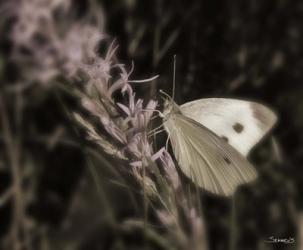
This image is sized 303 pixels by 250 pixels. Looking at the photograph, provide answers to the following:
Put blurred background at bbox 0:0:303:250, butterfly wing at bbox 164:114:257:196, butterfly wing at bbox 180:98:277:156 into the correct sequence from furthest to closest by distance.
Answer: blurred background at bbox 0:0:303:250
butterfly wing at bbox 180:98:277:156
butterfly wing at bbox 164:114:257:196

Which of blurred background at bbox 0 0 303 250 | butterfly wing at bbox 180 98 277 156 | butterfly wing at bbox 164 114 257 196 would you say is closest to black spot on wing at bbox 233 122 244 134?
butterfly wing at bbox 180 98 277 156

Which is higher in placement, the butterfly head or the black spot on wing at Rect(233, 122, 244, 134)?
the butterfly head

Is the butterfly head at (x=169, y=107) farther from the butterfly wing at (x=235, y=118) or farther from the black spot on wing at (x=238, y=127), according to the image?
the black spot on wing at (x=238, y=127)

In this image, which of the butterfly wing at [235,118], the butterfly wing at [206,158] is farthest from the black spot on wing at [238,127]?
the butterfly wing at [206,158]

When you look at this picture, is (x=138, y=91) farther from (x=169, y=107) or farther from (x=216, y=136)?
(x=216, y=136)

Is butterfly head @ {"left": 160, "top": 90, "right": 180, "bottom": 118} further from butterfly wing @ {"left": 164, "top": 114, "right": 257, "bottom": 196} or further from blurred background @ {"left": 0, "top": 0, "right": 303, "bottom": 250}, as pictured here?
blurred background @ {"left": 0, "top": 0, "right": 303, "bottom": 250}

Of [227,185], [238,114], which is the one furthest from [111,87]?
[238,114]

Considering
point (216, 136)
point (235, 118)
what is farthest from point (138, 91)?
point (216, 136)
